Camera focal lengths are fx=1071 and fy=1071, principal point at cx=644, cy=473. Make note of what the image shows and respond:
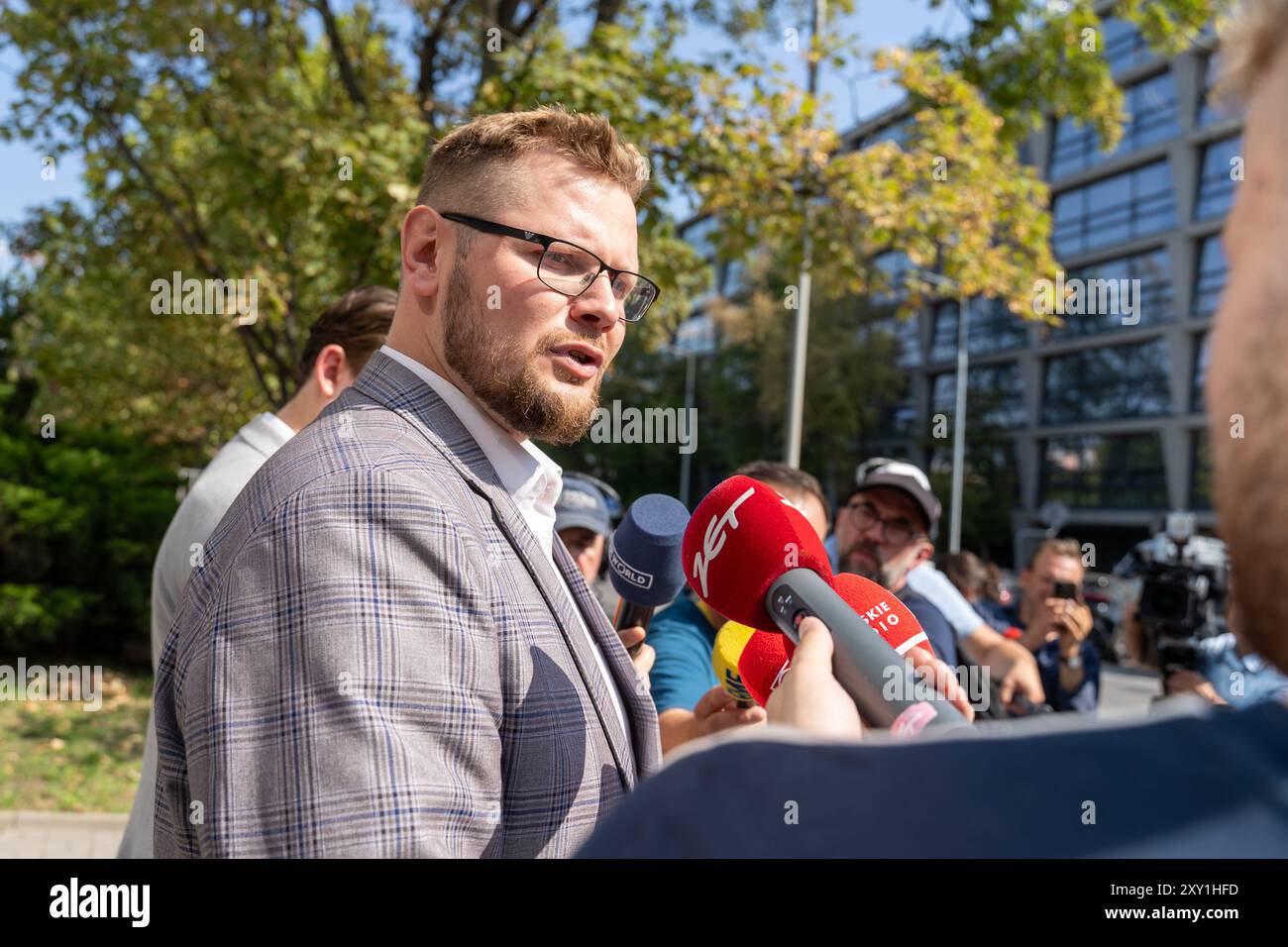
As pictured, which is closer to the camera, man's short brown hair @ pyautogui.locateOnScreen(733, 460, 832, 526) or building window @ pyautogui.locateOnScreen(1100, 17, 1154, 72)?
man's short brown hair @ pyautogui.locateOnScreen(733, 460, 832, 526)

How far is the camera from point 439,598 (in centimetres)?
128

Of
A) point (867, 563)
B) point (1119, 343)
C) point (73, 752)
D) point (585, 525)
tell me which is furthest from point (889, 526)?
point (1119, 343)

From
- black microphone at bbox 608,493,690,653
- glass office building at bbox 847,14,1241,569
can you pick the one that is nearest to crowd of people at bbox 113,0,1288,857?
black microphone at bbox 608,493,690,653

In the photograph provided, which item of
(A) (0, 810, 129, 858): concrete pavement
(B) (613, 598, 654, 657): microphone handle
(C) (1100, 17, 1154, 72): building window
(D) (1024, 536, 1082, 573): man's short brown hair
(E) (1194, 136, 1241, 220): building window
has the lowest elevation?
(A) (0, 810, 129, 858): concrete pavement

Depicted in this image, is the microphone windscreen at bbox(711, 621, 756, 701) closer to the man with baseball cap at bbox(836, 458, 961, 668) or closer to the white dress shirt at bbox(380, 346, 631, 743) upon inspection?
the white dress shirt at bbox(380, 346, 631, 743)

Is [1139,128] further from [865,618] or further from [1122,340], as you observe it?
[865,618]

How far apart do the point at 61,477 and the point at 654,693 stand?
8.65m

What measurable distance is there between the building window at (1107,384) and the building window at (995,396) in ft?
3.15

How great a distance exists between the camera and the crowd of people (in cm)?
66

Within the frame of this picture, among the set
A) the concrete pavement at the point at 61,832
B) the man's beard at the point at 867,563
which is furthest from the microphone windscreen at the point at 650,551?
the concrete pavement at the point at 61,832

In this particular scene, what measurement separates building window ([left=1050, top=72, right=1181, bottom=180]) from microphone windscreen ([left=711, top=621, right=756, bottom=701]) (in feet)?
107

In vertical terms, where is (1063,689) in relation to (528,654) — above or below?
below

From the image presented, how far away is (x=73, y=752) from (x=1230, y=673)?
6.82 m
